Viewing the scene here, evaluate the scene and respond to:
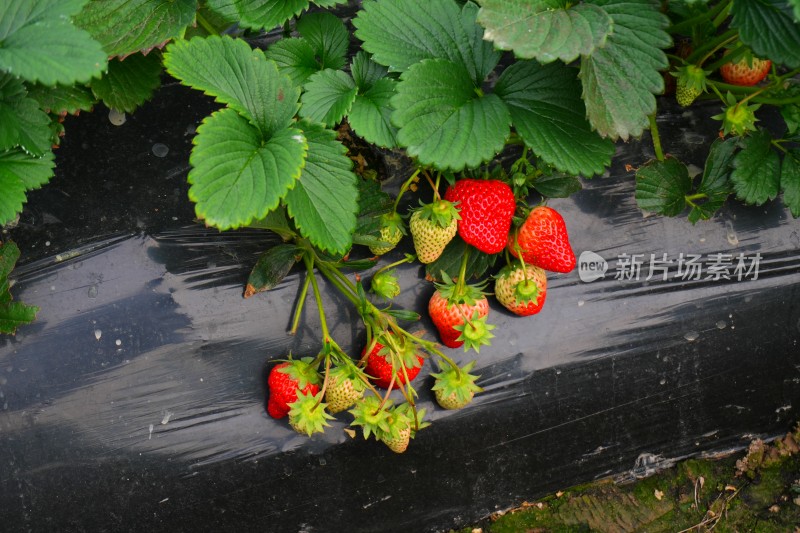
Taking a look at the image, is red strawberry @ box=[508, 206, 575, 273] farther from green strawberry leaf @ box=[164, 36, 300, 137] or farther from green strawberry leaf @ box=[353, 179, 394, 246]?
green strawberry leaf @ box=[164, 36, 300, 137]

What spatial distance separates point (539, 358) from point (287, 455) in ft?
1.52

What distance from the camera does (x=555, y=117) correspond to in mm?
1083

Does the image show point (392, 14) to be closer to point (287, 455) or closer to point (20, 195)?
point (20, 195)

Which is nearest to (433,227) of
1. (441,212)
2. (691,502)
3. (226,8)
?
(441,212)

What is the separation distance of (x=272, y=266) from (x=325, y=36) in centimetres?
37

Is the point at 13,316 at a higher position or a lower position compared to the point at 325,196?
lower

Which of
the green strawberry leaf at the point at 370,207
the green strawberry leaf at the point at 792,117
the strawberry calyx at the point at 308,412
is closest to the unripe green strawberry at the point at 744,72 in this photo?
the green strawberry leaf at the point at 792,117

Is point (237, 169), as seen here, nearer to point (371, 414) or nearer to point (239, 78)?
point (239, 78)

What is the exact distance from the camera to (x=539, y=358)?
1.31 metres

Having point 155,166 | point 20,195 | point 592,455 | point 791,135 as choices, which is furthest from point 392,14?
point 592,455

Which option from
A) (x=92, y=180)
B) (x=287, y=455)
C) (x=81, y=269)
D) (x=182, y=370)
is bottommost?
(x=287, y=455)

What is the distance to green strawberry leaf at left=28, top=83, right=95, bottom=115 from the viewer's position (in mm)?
1078

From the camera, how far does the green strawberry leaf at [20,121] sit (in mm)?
1005

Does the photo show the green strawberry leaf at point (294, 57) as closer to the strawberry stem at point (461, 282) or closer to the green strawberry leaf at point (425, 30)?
the green strawberry leaf at point (425, 30)
